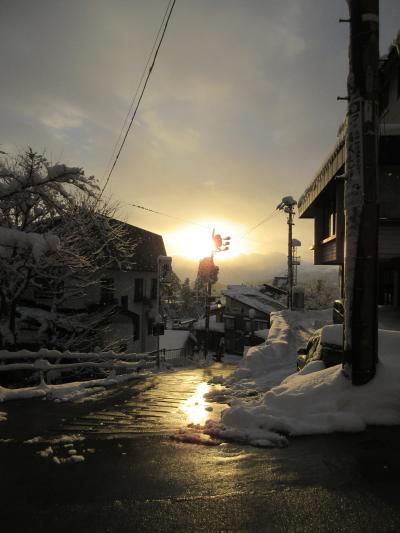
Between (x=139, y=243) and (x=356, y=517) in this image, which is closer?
(x=356, y=517)

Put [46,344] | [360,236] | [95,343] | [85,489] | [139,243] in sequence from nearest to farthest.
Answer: [85,489] → [360,236] → [46,344] → [95,343] → [139,243]

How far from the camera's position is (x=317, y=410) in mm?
4746

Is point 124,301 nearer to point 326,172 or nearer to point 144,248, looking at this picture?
point 144,248

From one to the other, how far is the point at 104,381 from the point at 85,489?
237 inches

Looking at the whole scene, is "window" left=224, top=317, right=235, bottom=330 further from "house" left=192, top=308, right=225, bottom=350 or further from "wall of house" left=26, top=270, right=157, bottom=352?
"wall of house" left=26, top=270, right=157, bottom=352

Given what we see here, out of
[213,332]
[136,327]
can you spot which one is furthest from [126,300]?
[213,332]

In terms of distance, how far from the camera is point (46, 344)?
17.6 metres

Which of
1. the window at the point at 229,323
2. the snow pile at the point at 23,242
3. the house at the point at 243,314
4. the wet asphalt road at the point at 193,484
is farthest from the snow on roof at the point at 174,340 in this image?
the wet asphalt road at the point at 193,484

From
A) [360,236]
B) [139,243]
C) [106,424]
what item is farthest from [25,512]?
[139,243]

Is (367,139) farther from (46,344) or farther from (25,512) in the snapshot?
(46,344)

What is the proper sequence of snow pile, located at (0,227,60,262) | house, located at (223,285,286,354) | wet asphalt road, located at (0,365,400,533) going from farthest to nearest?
house, located at (223,285,286,354) < snow pile, located at (0,227,60,262) < wet asphalt road, located at (0,365,400,533)

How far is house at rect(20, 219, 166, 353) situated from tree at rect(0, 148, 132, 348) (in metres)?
0.89

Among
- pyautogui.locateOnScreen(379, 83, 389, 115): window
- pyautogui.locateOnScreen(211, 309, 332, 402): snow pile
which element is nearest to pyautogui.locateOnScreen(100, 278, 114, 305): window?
pyautogui.locateOnScreen(211, 309, 332, 402): snow pile

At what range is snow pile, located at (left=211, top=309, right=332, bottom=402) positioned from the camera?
8609mm
